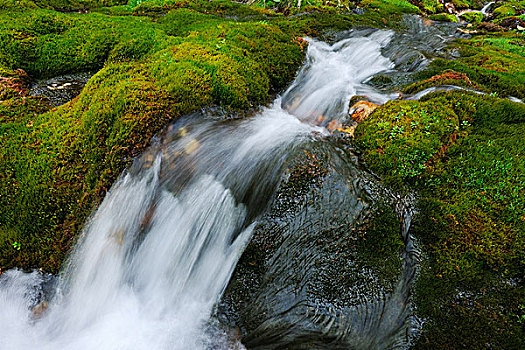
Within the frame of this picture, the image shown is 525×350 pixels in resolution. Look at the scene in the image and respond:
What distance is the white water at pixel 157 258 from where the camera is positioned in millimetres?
4133

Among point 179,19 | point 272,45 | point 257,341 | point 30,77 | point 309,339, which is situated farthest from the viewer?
point 179,19

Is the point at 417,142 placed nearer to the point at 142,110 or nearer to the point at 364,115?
the point at 364,115

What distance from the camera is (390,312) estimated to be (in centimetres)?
365

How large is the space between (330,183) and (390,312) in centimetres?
206

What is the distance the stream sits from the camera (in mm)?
3750

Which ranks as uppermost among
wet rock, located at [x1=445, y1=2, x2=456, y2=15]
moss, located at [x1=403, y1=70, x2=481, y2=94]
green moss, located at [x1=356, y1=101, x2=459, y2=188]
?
wet rock, located at [x1=445, y1=2, x2=456, y2=15]

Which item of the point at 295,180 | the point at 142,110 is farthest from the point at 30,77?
the point at 295,180

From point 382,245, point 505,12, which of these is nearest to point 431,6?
point 505,12

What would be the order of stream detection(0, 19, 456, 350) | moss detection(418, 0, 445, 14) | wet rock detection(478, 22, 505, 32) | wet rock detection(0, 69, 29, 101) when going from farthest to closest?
moss detection(418, 0, 445, 14)
wet rock detection(478, 22, 505, 32)
wet rock detection(0, 69, 29, 101)
stream detection(0, 19, 456, 350)

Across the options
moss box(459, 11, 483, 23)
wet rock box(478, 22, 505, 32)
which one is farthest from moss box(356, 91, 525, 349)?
moss box(459, 11, 483, 23)

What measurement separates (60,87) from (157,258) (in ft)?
19.6

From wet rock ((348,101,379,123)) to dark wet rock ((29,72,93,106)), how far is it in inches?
288

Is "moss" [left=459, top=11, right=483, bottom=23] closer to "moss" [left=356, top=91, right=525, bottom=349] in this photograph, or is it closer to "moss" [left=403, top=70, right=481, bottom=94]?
"moss" [left=403, top=70, right=481, bottom=94]

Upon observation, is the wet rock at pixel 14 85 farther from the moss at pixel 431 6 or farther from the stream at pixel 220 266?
the moss at pixel 431 6
